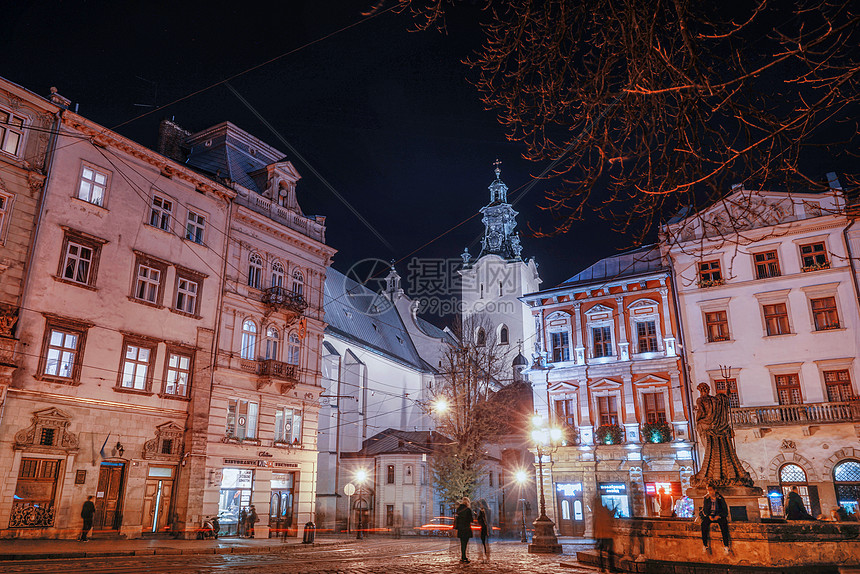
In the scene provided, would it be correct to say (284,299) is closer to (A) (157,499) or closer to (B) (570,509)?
(A) (157,499)

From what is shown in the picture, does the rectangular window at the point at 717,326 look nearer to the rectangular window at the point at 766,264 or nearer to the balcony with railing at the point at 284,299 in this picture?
the rectangular window at the point at 766,264

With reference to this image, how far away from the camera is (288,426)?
101 feet

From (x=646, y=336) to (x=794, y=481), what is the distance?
949 cm

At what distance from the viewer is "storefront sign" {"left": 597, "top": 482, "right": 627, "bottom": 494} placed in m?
31.0

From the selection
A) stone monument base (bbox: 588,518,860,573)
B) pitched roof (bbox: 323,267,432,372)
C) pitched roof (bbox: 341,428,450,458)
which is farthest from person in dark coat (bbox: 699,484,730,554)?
pitched roof (bbox: 323,267,432,372)

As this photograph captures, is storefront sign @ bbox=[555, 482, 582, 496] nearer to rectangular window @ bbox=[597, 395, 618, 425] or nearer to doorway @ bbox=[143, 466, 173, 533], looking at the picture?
rectangular window @ bbox=[597, 395, 618, 425]

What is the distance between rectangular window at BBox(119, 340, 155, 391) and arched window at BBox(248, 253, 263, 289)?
642 cm

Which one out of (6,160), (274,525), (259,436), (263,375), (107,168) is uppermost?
(107,168)

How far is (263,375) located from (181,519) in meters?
7.11

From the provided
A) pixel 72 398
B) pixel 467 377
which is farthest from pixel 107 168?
pixel 467 377

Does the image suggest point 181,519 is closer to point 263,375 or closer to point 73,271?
point 263,375

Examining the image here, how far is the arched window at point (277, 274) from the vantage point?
31406mm

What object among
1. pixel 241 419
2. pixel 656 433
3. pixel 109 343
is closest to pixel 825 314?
pixel 656 433

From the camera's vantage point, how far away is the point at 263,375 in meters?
29.0
